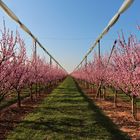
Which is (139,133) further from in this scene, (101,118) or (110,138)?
(101,118)

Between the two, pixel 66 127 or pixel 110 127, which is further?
pixel 110 127

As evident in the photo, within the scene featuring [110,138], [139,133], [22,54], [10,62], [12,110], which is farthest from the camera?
[12,110]

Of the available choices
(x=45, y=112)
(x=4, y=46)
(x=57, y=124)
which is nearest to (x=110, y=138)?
(x=57, y=124)

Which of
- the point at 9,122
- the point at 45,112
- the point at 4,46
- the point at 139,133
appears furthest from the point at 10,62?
the point at 139,133

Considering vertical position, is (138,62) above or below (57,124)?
above

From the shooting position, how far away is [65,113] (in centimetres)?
1712

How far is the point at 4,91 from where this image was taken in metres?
13.7

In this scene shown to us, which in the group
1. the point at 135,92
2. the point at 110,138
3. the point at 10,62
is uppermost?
the point at 10,62

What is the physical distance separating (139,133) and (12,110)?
801cm

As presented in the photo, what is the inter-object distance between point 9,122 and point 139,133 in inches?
218

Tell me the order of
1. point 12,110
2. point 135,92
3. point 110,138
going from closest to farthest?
point 110,138 < point 135,92 < point 12,110

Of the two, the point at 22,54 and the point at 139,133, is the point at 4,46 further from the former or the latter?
the point at 139,133

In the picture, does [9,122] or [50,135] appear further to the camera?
[9,122]

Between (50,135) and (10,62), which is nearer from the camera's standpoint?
(50,135)
